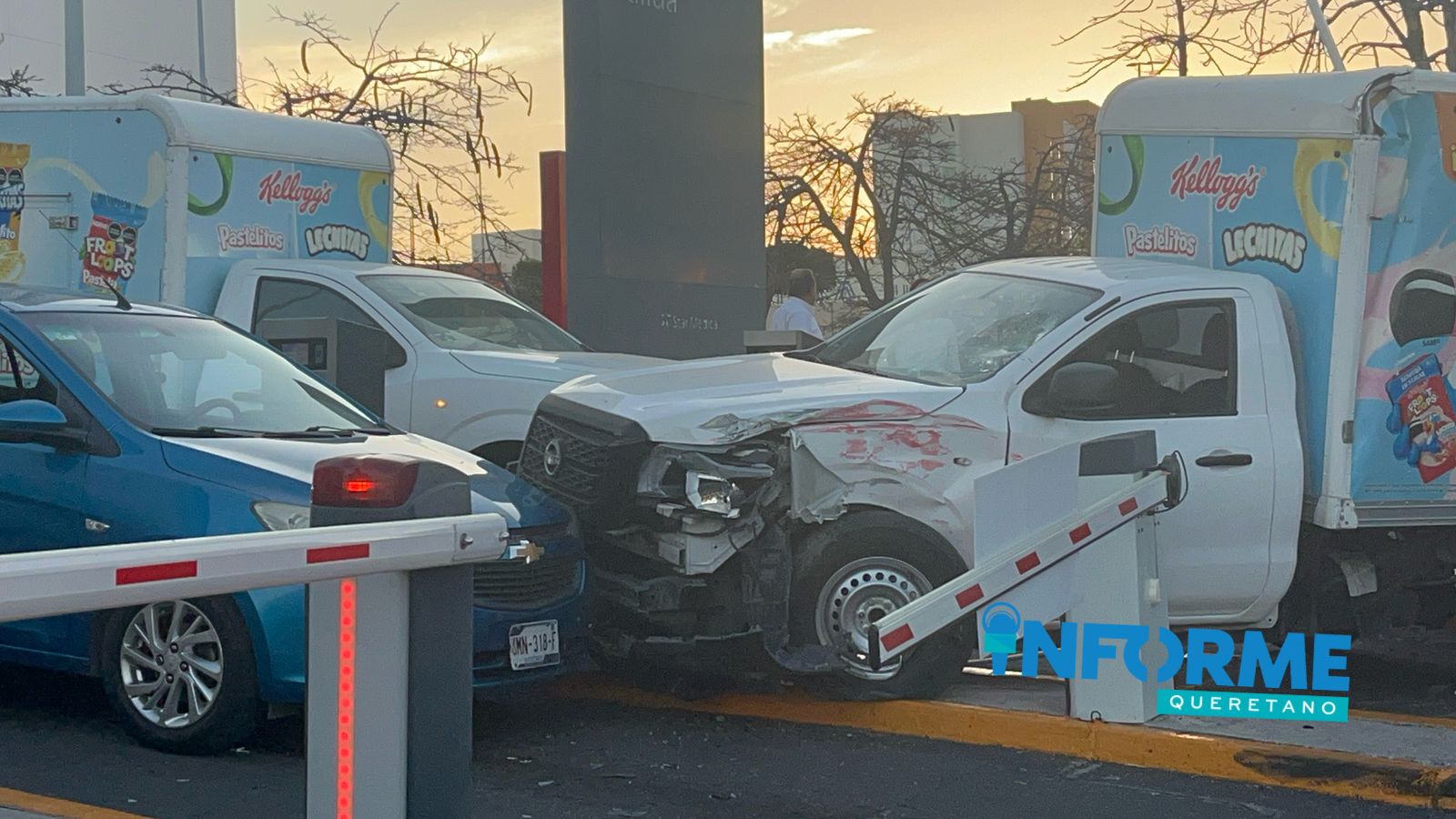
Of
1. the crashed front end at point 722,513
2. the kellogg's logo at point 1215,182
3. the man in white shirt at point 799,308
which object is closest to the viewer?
the crashed front end at point 722,513

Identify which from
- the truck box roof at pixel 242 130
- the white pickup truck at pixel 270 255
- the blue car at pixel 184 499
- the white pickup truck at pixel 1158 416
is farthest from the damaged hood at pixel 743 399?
the truck box roof at pixel 242 130

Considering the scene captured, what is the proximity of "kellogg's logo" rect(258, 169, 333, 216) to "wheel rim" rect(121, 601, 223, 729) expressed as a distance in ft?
17.2

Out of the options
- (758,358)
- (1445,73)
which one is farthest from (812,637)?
(1445,73)

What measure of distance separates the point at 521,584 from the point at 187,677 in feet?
4.08

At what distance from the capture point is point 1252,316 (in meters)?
6.99

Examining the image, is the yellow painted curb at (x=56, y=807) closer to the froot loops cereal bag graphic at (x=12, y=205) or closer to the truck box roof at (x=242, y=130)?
the truck box roof at (x=242, y=130)

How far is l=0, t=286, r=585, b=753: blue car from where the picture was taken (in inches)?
213

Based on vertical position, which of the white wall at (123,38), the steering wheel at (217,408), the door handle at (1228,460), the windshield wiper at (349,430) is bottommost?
the door handle at (1228,460)

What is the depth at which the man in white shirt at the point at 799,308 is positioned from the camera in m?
12.1

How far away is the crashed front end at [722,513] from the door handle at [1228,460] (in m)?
1.17

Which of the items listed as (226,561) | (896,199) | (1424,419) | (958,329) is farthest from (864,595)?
(896,199)

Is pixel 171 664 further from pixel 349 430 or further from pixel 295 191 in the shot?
pixel 295 191

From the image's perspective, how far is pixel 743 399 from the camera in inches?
253

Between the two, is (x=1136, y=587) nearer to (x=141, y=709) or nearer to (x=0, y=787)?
(x=141, y=709)
